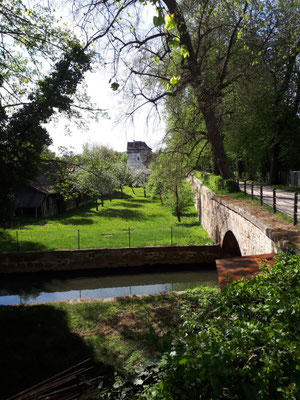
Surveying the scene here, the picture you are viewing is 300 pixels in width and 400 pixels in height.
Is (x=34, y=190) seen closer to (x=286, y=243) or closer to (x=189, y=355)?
(x=286, y=243)

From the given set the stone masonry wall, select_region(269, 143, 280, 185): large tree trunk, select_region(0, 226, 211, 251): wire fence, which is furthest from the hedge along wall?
select_region(269, 143, 280, 185): large tree trunk

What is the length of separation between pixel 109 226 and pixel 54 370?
17.4m

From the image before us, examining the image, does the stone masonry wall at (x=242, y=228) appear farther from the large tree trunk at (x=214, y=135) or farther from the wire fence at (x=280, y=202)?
the large tree trunk at (x=214, y=135)

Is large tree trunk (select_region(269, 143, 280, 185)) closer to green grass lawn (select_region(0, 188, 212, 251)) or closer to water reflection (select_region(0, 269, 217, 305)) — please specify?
green grass lawn (select_region(0, 188, 212, 251))

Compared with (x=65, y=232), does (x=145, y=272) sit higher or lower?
lower

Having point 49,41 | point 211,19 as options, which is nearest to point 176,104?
point 211,19

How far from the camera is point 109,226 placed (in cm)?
2267

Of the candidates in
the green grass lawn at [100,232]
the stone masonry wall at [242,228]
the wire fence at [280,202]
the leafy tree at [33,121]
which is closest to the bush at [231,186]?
the stone masonry wall at [242,228]

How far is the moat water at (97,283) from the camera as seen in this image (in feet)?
40.1

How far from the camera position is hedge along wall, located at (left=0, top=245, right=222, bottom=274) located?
46.8 ft

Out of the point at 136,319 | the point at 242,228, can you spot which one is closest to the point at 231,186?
the point at 242,228

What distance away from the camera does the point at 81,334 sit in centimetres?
672

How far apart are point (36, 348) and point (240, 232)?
7.46 meters

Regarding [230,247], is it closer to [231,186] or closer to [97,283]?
[231,186]
